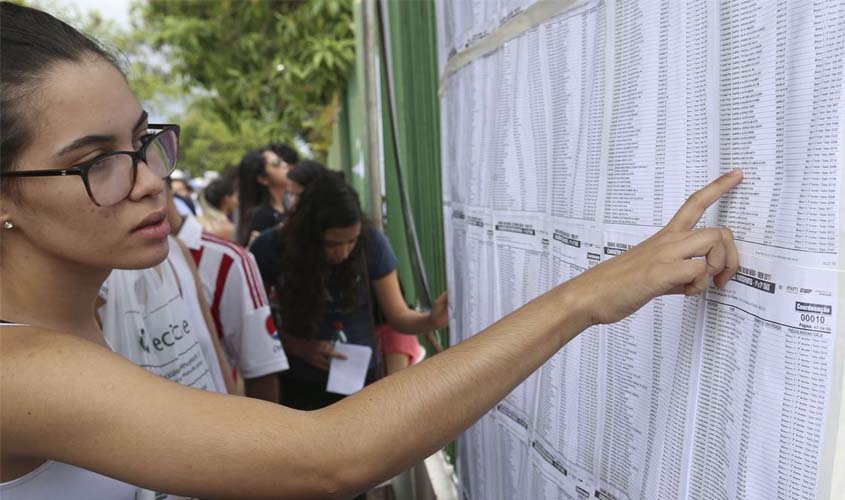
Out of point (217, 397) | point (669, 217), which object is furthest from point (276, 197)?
point (669, 217)

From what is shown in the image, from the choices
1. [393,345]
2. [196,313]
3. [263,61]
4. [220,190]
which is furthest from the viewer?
[220,190]

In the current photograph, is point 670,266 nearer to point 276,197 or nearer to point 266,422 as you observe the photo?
point 266,422

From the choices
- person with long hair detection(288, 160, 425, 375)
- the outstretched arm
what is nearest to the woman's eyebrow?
the outstretched arm

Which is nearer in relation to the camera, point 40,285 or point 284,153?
point 40,285

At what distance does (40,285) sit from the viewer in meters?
1.13

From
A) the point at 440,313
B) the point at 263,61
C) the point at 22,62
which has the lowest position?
the point at 440,313

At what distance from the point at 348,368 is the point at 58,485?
176 cm

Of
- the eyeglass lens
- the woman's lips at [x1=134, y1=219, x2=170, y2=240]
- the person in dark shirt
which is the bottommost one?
the person in dark shirt

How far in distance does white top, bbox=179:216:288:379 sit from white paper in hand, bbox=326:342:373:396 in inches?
21.2

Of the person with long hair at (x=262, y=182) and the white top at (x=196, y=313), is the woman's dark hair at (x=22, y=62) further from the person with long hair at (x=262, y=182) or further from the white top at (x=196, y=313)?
the person with long hair at (x=262, y=182)

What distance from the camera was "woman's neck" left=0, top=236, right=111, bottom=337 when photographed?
1.09 metres

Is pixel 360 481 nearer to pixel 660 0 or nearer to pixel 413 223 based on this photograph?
pixel 660 0

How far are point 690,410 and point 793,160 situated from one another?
0.31 meters

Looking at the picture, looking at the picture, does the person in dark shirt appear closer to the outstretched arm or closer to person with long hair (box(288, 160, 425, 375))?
person with long hair (box(288, 160, 425, 375))
